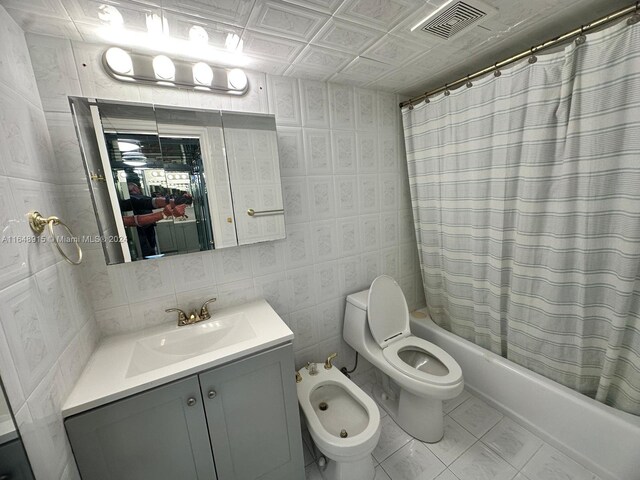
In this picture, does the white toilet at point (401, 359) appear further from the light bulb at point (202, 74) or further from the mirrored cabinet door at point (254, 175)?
the light bulb at point (202, 74)

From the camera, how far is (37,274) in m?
0.71

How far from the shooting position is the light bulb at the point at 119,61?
959 mm

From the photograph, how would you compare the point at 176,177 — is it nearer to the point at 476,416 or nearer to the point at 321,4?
the point at 321,4

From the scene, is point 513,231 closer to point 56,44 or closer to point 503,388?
point 503,388

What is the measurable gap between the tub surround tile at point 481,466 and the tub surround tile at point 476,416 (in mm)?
108

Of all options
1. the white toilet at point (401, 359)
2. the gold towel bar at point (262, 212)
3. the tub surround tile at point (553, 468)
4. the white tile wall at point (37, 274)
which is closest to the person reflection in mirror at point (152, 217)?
the white tile wall at point (37, 274)

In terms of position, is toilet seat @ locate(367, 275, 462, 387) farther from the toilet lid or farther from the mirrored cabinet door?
the mirrored cabinet door

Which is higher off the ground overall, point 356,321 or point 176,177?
point 176,177

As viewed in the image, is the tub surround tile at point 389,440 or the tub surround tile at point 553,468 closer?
the tub surround tile at point 553,468

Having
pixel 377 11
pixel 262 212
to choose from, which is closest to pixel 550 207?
pixel 377 11

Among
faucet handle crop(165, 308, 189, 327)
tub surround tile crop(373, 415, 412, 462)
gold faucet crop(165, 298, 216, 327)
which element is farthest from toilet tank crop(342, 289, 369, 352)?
faucet handle crop(165, 308, 189, 327)

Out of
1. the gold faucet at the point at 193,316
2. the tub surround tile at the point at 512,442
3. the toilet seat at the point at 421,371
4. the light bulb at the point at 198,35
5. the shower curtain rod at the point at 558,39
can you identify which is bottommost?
the tub surround tile at the point at 512,442

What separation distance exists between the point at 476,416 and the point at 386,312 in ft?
2.67

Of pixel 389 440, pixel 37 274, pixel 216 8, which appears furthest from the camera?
pixel 389 440
